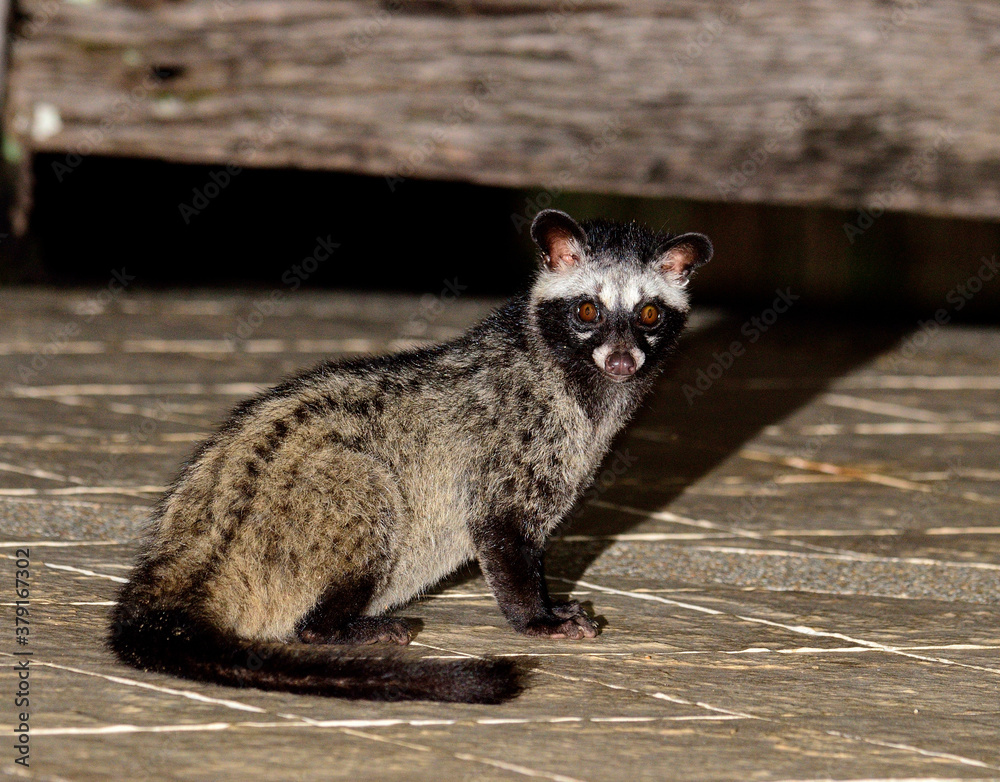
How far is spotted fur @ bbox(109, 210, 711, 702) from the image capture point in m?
3.74

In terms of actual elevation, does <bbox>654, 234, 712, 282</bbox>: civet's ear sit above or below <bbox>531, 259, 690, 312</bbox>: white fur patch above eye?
above

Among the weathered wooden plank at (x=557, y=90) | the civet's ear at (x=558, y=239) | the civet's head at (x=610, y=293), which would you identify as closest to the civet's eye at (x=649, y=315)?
the civet's head at (x=610, y=293)

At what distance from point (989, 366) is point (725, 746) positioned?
6.84 m

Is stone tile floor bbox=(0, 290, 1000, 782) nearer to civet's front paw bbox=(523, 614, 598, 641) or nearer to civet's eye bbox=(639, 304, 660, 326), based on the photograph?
civet's front paw bbox=(523, 614, 598, 641)

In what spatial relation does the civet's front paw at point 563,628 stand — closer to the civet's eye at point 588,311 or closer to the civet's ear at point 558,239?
the civet's eye at point 588,311

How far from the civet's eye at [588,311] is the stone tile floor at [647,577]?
970 mm

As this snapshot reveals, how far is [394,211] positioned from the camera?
44.2 ft

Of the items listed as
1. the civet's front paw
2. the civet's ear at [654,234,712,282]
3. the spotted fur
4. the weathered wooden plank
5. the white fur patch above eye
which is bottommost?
the civet's front paw

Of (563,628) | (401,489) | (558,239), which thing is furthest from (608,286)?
A: (563,628)

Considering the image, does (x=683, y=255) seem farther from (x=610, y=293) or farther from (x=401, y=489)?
(x=401, y=489)

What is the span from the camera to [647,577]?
17.0 feet

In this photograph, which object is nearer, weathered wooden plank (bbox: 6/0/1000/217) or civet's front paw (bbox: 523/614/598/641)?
civet's front paw (bbox: 523/614/598/641)

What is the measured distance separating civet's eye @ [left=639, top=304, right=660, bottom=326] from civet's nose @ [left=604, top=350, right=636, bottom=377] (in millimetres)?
208

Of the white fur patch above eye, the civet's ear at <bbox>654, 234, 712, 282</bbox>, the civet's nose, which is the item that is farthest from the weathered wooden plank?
the civet's nose
